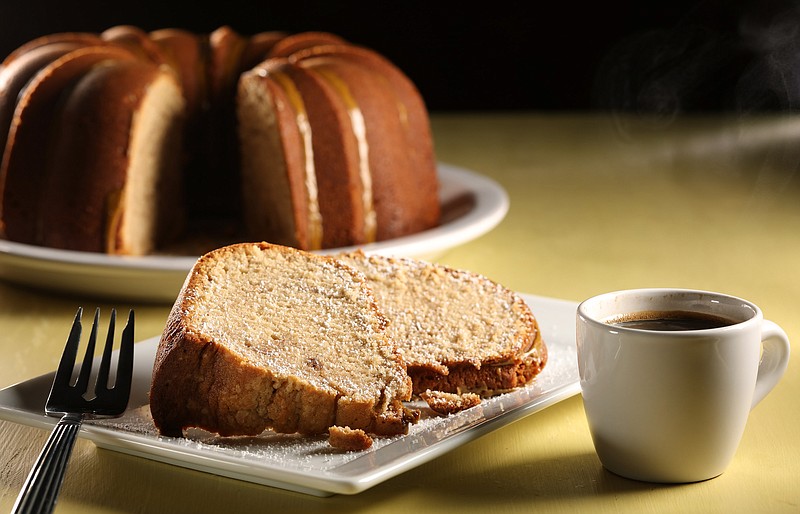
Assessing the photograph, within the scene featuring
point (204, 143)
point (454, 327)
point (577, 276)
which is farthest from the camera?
point (204, 143)

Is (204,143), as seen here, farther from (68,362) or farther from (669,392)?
(669,392)

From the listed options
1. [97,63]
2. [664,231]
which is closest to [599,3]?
[664,231]

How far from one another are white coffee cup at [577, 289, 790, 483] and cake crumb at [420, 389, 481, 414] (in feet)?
0.53

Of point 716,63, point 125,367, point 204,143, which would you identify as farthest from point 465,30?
point 125,367

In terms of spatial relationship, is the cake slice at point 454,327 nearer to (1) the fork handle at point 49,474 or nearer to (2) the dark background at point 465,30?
(1) the fork handle at point 49,474

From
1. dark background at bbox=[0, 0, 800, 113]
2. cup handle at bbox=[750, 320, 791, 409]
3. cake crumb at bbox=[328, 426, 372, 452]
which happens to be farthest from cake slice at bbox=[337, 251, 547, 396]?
dark background at bbox=[0, 0, 800, 113]

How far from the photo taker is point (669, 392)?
118cm

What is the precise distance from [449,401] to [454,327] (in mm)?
204

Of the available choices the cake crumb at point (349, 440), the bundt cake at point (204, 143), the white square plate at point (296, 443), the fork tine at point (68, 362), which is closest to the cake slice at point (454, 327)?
the white square plate at point (296, 443)

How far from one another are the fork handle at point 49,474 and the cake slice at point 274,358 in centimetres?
13

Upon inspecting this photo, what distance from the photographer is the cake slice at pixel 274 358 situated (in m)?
1.26

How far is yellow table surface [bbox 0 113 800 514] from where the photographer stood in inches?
47.4

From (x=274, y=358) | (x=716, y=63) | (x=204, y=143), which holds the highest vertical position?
(x=716, y=63)

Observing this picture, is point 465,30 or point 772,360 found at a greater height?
point 772,360
